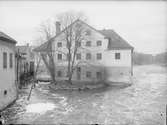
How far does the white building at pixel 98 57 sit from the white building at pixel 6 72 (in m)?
13.9

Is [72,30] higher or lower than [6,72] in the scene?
higher

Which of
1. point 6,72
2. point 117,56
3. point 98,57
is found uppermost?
point 117,56

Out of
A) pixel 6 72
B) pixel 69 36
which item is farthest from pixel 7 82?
pixel 69 36

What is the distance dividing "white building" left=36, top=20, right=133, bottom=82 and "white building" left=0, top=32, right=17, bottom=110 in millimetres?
13854

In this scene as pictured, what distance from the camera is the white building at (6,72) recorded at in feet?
39.0

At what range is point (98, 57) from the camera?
28.5m

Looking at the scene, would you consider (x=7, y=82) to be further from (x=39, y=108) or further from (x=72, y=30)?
(x=72, y=30)

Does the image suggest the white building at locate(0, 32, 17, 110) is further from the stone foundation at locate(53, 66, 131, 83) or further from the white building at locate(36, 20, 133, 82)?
the stone foundation at locate(53, 66, 131, 83)

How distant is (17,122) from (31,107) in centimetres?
369

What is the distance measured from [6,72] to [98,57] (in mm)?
18038

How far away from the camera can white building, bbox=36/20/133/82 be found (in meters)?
27.4

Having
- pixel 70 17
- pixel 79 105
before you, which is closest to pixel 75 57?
pixel 70 17

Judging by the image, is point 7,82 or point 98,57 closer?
point 7,82

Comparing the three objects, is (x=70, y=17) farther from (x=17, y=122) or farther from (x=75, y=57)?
(x=17, y=122)
